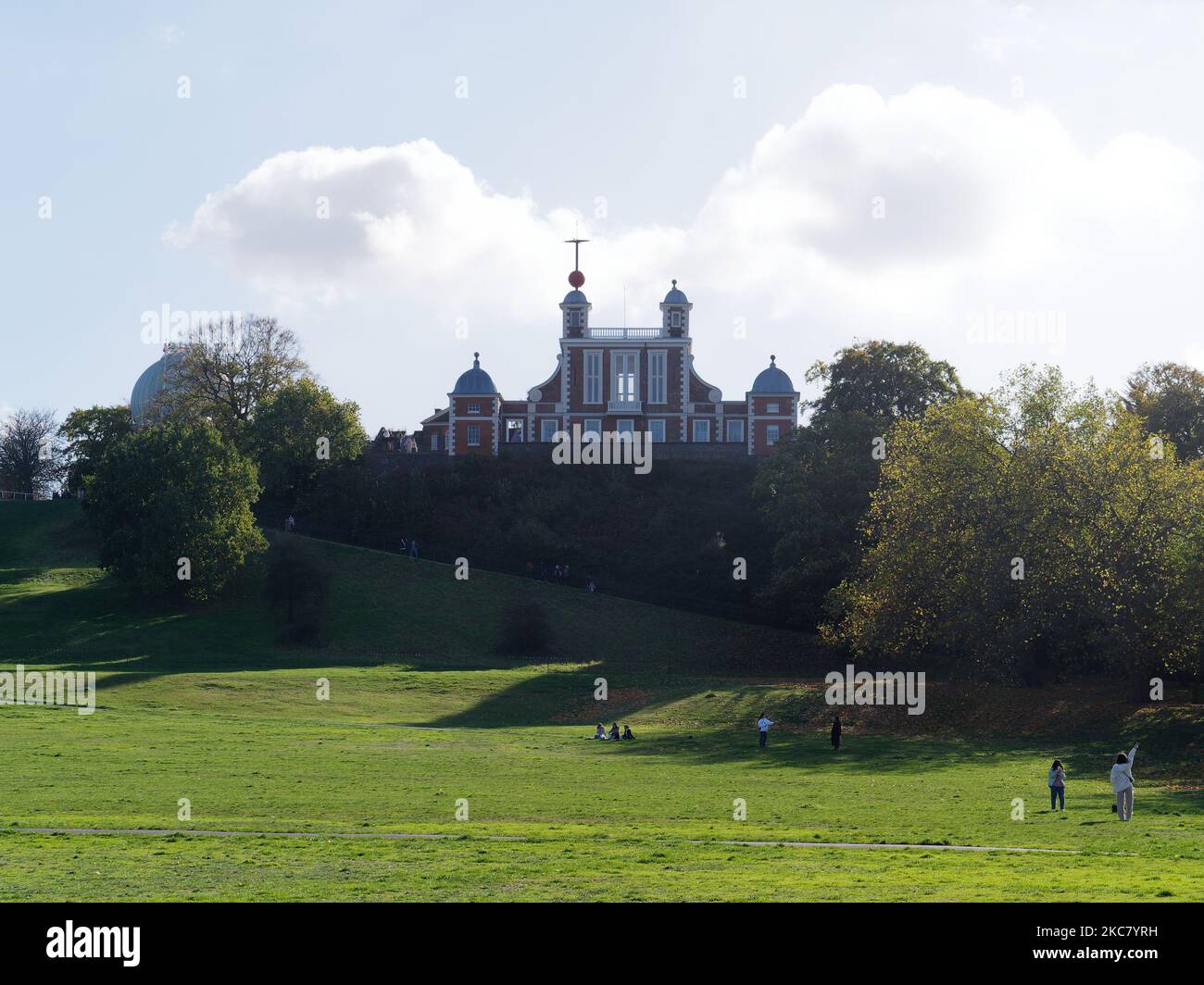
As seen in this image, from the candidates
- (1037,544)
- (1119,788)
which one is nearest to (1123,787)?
(1119,788)

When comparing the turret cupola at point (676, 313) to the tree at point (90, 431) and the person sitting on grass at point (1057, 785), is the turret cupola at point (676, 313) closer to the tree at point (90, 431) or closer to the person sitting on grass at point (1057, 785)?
the tree at point (90, 431)

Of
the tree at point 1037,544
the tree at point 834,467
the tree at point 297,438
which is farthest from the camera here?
the tree at point 297,438

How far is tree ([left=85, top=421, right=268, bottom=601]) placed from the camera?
7531 centimetres

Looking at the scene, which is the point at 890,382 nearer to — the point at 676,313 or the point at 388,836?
the point at 676,313

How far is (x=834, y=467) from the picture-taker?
3017 inches

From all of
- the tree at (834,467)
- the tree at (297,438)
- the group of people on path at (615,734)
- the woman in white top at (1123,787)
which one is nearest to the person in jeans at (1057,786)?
the woman in white top at (1123,787)

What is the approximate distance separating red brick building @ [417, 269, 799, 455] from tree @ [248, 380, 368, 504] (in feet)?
53.7

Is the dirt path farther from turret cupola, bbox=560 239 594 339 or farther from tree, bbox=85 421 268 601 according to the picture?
turret cupola, bbox=560 239 594 339

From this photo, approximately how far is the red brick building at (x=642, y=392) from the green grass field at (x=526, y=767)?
32391 mm

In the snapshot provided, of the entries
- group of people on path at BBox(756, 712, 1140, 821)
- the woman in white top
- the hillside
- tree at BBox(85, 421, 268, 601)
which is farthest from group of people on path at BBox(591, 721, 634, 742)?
tree at BBox(85, 421, 268, 601)

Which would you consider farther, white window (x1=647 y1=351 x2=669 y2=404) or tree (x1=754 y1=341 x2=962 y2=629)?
white window (x1=647 y1=351 x2=669 y2=404)

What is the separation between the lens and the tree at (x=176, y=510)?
247 feet
